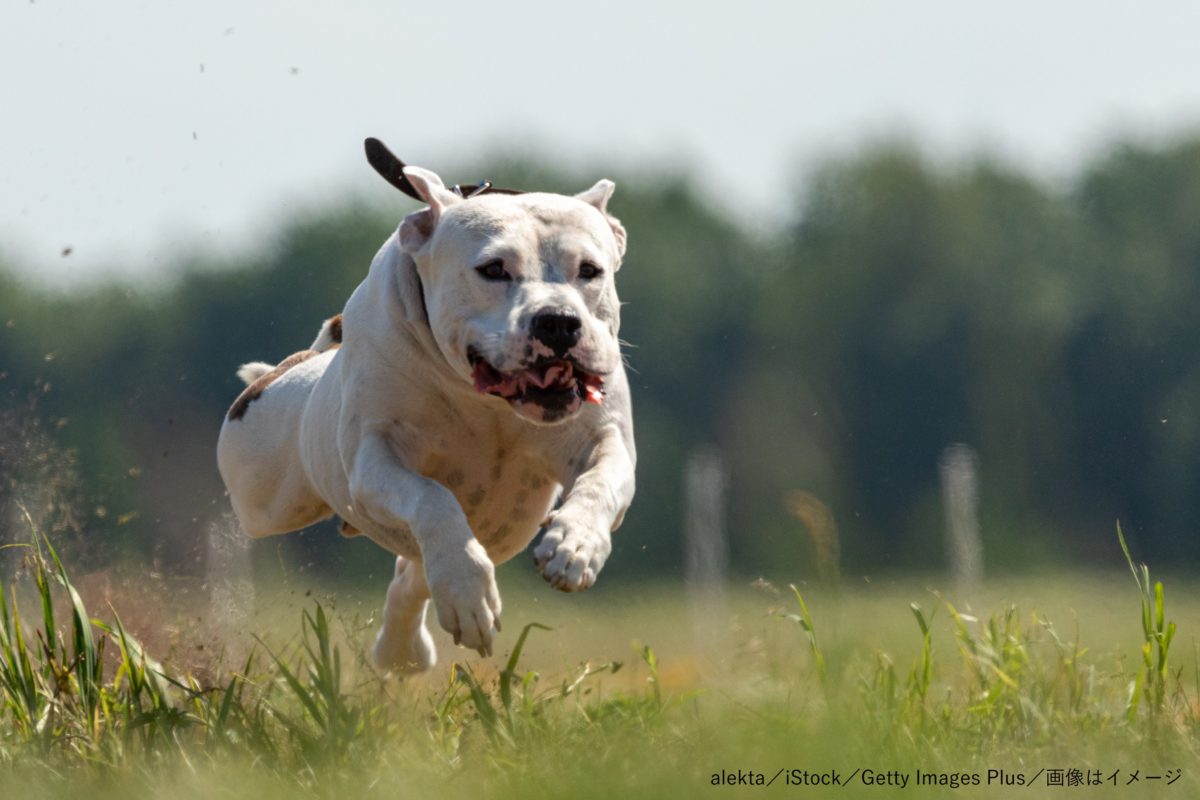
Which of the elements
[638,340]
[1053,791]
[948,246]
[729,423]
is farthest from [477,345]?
[948,246]

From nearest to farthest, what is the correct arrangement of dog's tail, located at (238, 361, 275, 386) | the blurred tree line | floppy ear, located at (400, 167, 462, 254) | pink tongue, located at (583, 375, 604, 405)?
pink tongue, located at (583, 375, 604, 405) → floppy ear, located at (400, 167, 462, 254) → dog's tail, located at (238, 361, 275, 386) → the blurred tree line

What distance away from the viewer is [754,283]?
3844cm

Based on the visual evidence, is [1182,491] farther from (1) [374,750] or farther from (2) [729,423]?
(1) [374,750]

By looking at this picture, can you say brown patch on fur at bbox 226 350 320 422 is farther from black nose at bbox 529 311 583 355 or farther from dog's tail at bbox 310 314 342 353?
black nose at bbox 529 311 583 355

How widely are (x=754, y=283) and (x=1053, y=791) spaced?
34.2 metres

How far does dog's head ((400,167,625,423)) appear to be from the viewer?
552 centimetres

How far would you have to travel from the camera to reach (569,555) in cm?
516

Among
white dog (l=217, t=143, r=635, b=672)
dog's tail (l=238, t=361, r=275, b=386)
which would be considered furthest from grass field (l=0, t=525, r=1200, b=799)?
dog's tail (l=238, t=361, r=275, b=386)

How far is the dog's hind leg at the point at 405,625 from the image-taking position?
7395mm

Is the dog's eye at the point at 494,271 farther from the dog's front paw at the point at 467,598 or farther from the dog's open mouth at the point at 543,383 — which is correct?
the dog's front paw at the point at 467,598

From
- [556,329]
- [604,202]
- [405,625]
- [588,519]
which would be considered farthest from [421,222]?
[405,625]

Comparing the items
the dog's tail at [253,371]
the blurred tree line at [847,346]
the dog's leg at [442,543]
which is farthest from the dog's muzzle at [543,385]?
the blurred tree line at [847,346]

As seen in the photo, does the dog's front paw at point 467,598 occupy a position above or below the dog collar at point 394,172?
below

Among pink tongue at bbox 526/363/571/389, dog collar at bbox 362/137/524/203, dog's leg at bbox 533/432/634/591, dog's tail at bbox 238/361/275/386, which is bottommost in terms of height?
dog's leg at bbox 533/432/634/591
